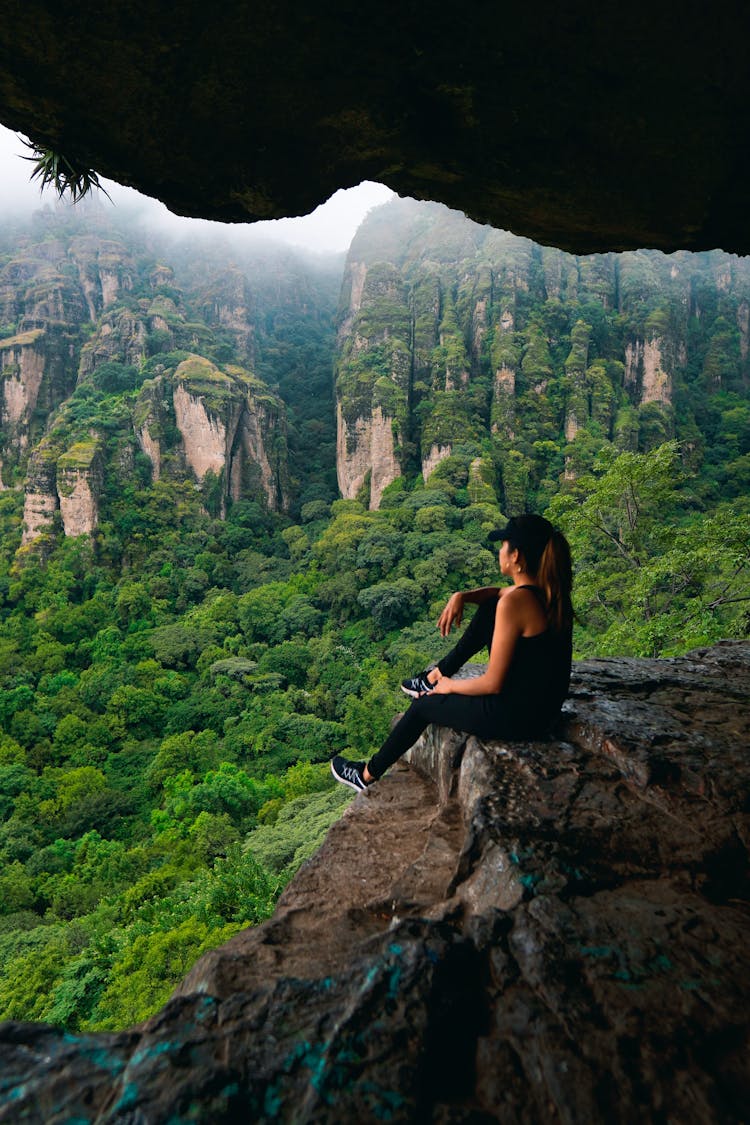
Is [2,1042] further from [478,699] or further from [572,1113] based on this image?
[478,699]

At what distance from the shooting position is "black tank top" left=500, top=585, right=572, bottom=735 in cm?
265

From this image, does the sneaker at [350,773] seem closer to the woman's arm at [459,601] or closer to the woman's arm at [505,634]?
the woman's arm at [459,601]

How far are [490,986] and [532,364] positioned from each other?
186 ft

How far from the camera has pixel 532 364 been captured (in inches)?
2041

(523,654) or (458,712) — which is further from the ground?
(523,654)

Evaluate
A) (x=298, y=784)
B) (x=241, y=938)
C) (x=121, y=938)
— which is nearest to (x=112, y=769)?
(x=298, y=784)

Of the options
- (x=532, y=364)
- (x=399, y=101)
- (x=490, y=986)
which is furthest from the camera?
(x=532, y=364)

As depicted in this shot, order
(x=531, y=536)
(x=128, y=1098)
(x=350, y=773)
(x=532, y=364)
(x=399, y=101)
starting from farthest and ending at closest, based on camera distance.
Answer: (x=532, y=364), (x=350, y=773), (x=399, y=101), (x=531, y=536), (x=128, y=1098)

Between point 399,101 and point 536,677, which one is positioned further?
point 399,101

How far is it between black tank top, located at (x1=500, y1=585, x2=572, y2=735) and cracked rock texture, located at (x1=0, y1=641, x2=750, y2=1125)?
25 cm

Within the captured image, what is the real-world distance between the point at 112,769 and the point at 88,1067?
93.8ft

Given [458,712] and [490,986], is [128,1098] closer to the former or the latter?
[490,986]

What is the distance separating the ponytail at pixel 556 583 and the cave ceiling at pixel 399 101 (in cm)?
277

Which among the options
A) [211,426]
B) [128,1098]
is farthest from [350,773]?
[211,426]
